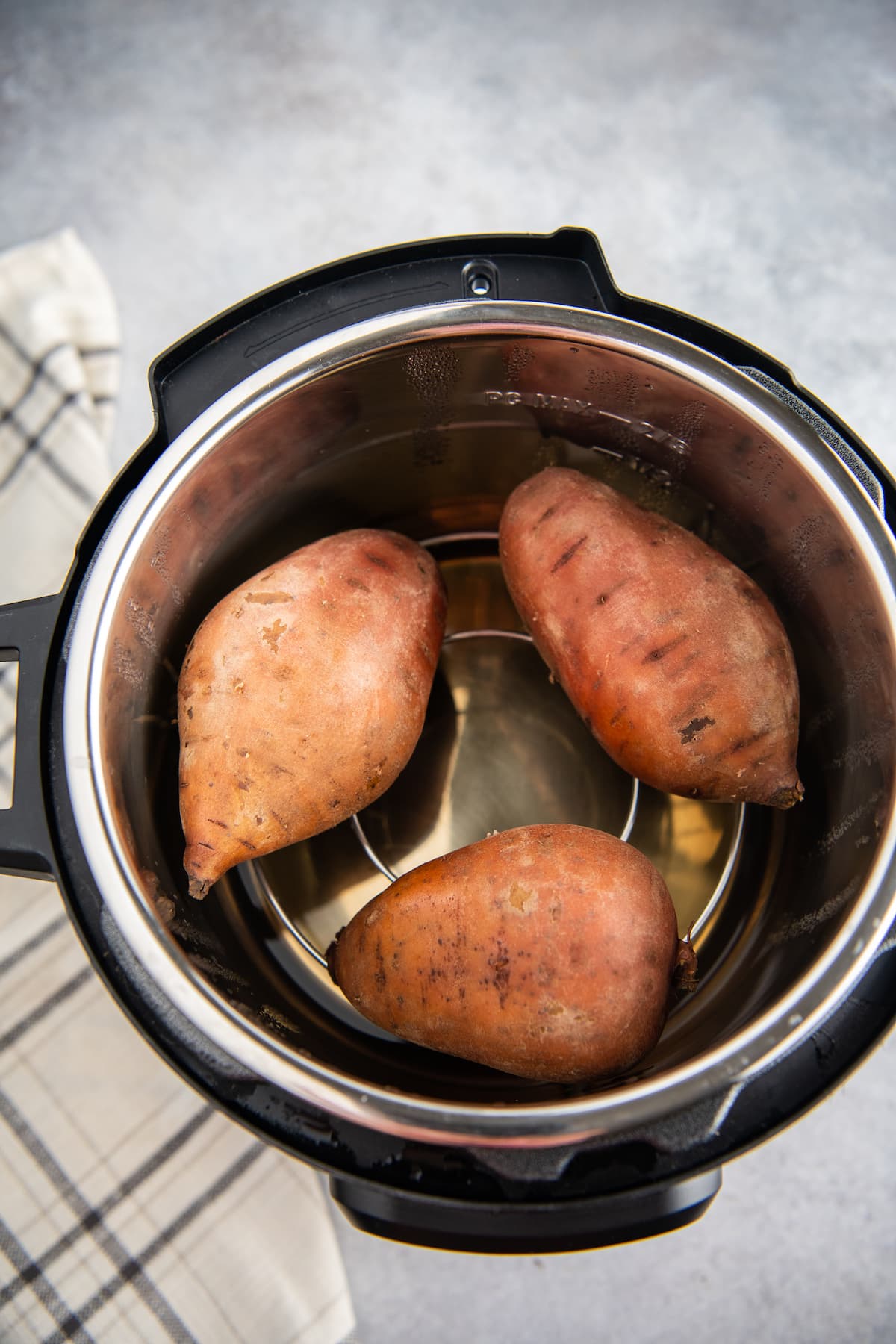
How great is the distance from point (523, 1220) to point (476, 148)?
1112 mm

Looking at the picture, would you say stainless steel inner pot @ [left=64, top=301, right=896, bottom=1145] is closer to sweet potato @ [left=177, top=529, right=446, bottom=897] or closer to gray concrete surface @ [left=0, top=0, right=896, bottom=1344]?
sweet potato @ [left=177, top=529, right=446, bottom=897]

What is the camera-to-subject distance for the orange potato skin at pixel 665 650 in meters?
0.68

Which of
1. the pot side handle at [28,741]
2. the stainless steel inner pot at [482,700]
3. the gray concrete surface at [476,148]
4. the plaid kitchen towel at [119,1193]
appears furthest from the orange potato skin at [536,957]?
the gray concrete surface at [476,148]

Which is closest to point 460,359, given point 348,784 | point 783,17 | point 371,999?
point 348,784

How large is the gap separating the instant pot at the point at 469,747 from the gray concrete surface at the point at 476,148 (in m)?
0.41

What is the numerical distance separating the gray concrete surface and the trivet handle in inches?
31.8

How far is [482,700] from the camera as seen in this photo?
876mm

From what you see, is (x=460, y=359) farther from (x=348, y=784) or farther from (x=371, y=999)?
(x=371, y=999)

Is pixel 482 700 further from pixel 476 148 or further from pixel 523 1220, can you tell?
pixel 476 148

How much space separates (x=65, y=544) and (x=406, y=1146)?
71 centimetres

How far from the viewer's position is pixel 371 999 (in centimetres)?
69

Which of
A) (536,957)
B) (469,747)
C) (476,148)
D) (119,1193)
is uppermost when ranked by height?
(476,148)

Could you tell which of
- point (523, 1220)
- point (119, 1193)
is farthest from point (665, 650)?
point (119, 1193)

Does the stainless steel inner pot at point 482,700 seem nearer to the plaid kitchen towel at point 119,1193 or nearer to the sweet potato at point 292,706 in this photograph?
the sweet potato at point 292,706
